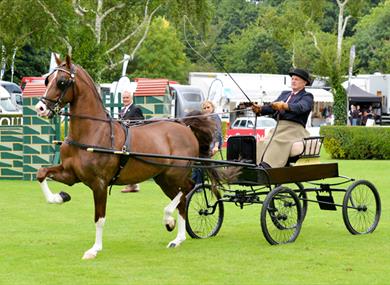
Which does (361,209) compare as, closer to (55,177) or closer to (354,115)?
(55,177)

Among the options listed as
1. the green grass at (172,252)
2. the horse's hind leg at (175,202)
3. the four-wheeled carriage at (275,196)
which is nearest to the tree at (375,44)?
the green grass at (172,252)

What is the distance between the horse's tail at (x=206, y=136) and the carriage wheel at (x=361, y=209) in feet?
5.39

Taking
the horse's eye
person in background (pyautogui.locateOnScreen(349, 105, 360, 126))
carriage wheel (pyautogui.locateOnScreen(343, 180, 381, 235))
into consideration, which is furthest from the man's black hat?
person in background (pyautogui.locateOnScreen(349, 105, 360, 126))

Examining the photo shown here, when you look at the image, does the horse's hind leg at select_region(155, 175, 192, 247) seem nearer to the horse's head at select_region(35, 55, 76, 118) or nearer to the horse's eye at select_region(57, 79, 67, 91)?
the horse's head at select_region(35, 55, 76, 118)

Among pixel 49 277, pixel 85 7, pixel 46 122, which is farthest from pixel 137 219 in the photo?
pixel 85 7

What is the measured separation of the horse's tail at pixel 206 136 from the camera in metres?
11.4

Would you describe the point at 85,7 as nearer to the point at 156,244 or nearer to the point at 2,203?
the point at 2,203

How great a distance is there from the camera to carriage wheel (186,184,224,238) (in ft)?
38.8

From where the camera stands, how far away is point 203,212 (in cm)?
1186

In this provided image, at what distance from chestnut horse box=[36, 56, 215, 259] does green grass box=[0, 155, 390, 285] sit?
0.53 meters

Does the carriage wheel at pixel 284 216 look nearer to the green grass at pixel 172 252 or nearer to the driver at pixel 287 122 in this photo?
the green grass at pixel 172 252

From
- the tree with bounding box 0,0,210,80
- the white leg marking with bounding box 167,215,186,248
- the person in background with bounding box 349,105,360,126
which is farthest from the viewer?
the person in background with bounding box 349,105,360,126

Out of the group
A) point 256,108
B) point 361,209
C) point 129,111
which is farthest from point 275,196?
point 129,111

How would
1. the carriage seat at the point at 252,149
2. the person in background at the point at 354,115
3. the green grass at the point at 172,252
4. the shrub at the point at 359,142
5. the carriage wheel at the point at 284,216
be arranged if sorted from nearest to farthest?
the green grass at the point at 172,252 < the carriage wheel at the point at 284,216 < the carriage seat at the point at 252,149 < the shrub at the point at 359,142 < the person in background at the point at 354,115
